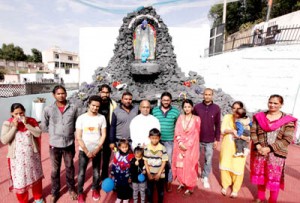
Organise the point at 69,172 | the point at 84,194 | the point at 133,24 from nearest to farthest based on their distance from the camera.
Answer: the point at 69,172 → the point at 84,194 → the point at 133,24

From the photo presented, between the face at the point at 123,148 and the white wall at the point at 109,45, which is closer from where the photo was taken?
the face at the point at 123,148

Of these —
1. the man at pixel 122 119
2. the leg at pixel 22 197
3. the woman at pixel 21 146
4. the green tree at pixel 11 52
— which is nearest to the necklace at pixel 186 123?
the man at pixel 122 119

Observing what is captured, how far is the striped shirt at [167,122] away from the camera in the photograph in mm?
2791

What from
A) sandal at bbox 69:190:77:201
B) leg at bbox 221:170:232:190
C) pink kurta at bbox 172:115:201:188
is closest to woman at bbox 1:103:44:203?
sandal at bbox 69:190:77:201

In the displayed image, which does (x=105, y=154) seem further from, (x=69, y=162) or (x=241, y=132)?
(x=241, y=132)

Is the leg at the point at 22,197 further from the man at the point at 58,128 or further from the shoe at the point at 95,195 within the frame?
the shoe at the point at 95,195

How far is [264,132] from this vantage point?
8.24 feet

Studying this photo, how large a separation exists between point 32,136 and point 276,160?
3.40 m

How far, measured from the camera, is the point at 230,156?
9.41ft

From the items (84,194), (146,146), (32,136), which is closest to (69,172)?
(84,194)

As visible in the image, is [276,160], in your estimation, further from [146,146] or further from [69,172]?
[69,172]

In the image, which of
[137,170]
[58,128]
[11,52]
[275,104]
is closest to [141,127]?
[137,170]

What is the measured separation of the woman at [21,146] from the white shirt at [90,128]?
0.58m

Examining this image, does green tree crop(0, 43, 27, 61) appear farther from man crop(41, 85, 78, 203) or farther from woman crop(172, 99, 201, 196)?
woman crop(172, 99, 201, 196)
